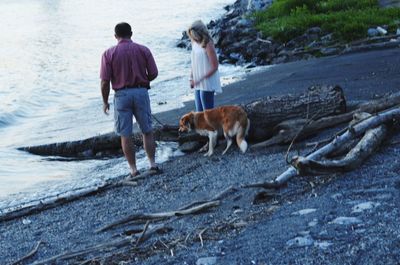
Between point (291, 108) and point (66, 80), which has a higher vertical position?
point (291, 108)

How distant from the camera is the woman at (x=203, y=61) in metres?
10.5

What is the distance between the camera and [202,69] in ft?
35.0

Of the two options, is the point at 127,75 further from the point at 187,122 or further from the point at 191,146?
the point at 191,146

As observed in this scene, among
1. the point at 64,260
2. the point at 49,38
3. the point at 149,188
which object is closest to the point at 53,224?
the point at 149,188

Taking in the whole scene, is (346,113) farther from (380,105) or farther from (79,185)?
(79,185)

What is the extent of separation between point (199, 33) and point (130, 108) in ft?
4.95

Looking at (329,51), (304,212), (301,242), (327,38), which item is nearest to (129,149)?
(304,212)

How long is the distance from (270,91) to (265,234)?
368 inches

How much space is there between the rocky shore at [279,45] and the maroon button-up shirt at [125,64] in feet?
31.9

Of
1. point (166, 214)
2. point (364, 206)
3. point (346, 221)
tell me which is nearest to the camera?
point (346, 221)

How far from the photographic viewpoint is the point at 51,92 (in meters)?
24.2

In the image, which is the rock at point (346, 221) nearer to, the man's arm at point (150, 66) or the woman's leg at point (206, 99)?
the man's arm at point (150, 66)

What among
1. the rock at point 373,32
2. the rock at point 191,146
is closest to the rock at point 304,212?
the rock at point 191,146

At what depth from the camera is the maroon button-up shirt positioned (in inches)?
383
